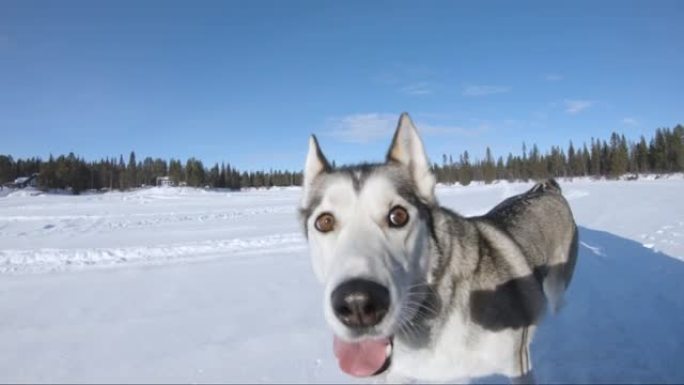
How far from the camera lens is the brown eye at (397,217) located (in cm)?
302

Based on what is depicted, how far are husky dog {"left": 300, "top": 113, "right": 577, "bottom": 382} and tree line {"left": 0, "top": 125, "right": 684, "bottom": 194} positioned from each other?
90357mm

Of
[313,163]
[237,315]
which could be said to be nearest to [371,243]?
[313,163]

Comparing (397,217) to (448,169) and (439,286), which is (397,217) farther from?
(448,169)

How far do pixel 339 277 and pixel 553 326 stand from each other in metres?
4.06

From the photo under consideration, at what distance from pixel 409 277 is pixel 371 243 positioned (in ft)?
1.16

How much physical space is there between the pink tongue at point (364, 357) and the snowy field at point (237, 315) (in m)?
1.85

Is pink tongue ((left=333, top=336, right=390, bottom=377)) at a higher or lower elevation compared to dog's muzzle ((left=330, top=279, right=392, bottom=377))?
lower

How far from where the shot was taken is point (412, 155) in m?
3.52

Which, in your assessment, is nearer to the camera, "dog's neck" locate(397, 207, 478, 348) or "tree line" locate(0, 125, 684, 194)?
"dog's neck" locate(397, 207, 478, 348)

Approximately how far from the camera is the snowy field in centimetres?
470

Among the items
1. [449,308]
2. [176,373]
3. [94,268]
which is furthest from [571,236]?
[94,268]

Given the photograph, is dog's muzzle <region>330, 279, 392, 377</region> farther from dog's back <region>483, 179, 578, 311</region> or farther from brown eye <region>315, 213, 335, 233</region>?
dog's back <region>483, 179, 578, 311</region>

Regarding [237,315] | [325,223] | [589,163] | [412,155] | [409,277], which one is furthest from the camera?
[589,163]

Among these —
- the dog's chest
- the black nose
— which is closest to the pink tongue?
the black nose
